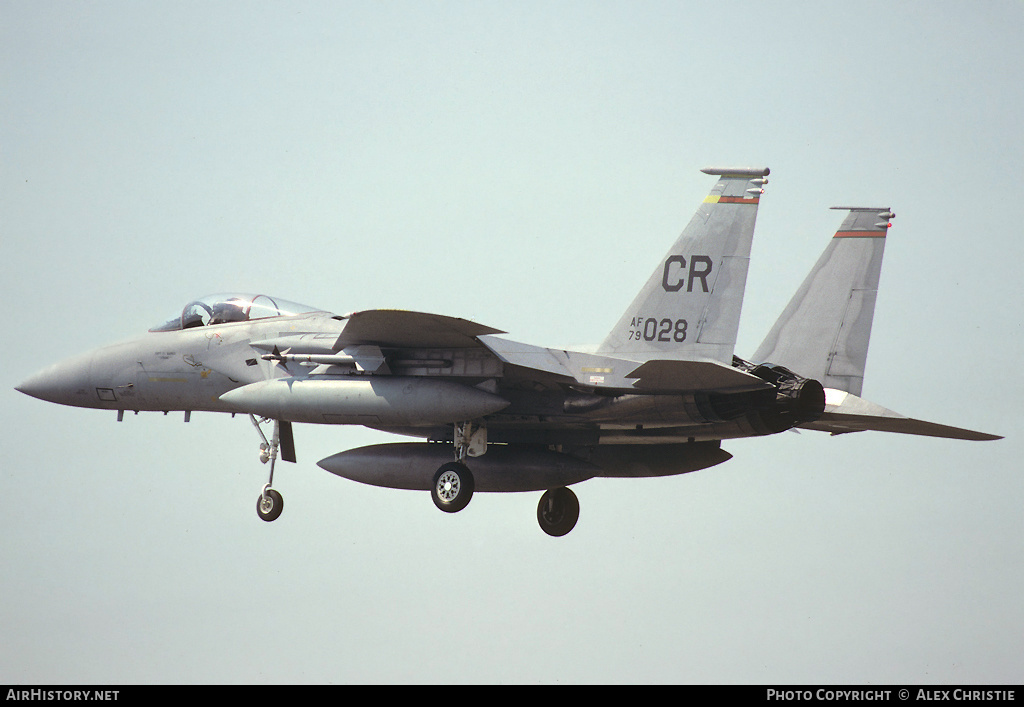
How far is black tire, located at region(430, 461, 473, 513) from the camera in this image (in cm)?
1454

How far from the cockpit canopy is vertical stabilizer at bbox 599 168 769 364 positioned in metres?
5.44

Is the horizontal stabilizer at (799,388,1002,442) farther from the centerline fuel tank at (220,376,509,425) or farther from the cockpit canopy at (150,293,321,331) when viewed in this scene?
the cockpit canopy at (150,293,321,331)

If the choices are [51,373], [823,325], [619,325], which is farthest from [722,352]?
[51,373]

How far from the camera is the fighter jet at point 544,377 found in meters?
13.3

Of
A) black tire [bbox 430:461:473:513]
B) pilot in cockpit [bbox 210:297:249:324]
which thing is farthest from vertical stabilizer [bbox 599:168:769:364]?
pilot in cockpit [bbox 210:297:249:324]

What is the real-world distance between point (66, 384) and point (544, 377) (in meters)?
7.72

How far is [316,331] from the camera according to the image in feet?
50.1

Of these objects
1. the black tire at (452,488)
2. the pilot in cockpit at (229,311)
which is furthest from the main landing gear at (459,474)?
the pilot in cockpit at (229,311)

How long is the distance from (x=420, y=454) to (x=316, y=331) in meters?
2.21

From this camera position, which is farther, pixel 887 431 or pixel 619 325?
pixel 887 431

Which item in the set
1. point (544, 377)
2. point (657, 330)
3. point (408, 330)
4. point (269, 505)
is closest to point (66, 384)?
point (269, 505)

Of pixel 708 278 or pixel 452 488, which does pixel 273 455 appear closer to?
pixel 452 488

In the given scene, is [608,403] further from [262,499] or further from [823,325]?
[262,499]

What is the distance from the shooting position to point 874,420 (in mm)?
14383
